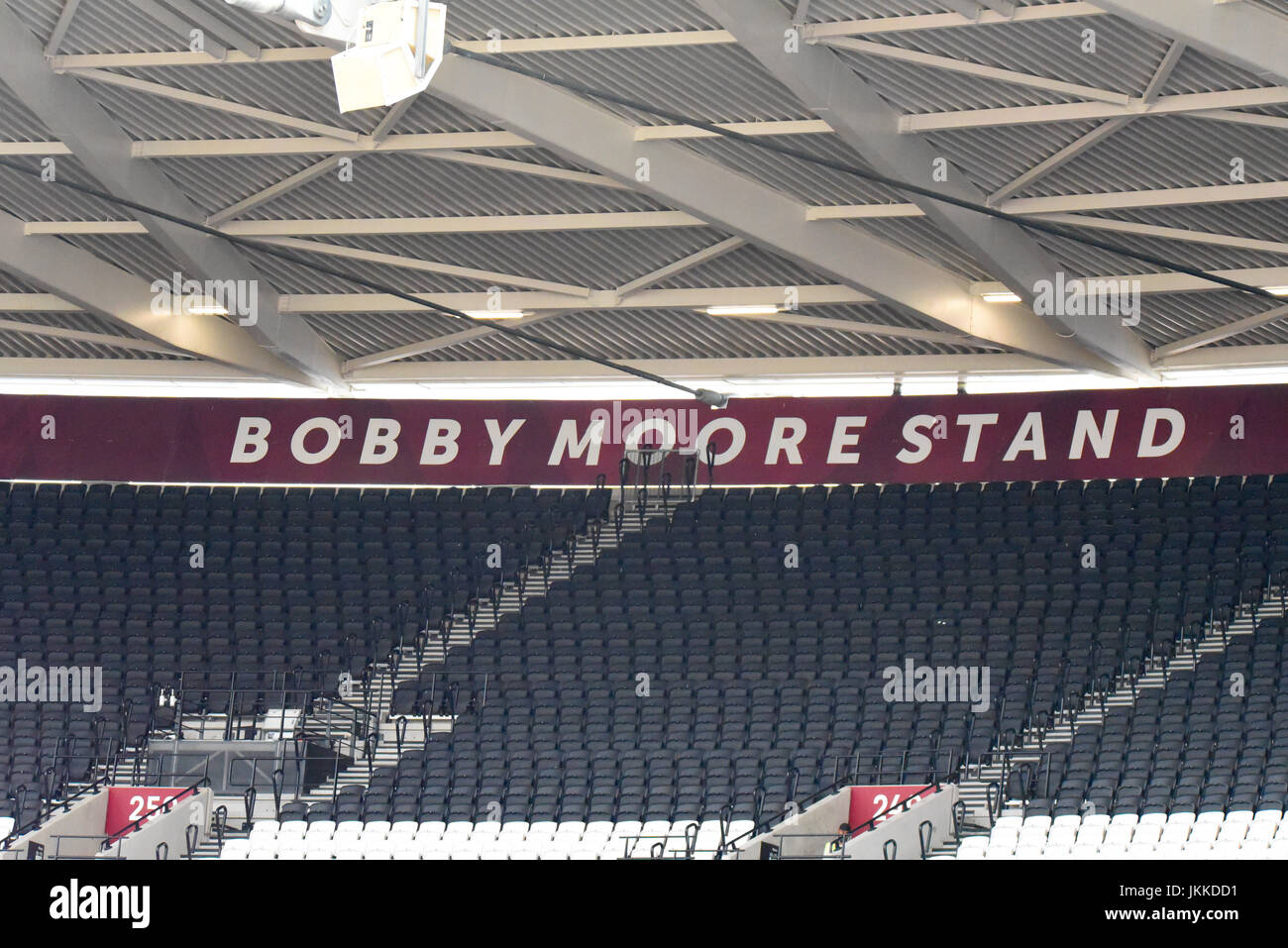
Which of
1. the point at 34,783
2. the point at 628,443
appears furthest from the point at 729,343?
the point at 34,783

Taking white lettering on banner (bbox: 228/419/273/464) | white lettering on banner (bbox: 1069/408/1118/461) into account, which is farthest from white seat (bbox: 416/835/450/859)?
white lettering on banner (bbox: 1069/408/1118/461)

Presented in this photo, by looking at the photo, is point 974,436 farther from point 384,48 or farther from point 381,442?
point 384,48

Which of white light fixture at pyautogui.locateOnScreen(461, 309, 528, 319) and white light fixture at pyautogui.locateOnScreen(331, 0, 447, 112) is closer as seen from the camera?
white light fixture at pyautogui.locateOnScreen(331, 0, 447, 112)

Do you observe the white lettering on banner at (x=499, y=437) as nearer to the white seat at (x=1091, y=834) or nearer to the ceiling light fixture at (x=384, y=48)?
the white seat at (x=1091, y=834)

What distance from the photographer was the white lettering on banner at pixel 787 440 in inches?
1136

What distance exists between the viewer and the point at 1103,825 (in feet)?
64.6

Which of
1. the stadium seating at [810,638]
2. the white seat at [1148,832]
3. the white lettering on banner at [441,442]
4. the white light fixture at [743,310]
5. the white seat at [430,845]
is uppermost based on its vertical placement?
the white light fixture at [743,310]

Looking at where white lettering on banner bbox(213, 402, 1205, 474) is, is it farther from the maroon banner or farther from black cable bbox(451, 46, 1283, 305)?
black cable bbox(451, 46, 1283, 305)

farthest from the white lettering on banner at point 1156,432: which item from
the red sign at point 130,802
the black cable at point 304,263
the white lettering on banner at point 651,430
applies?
the red sign at point 130,802

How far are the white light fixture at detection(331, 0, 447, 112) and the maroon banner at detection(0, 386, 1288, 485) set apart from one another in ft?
59.2

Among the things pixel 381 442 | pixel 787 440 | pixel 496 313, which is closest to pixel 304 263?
pixel 496 313

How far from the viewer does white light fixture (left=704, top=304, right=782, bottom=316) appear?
25.7m

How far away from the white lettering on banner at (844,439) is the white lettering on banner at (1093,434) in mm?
3280
